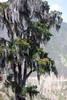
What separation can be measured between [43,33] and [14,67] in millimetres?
2999

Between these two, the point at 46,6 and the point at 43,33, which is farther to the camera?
the point at 46,6

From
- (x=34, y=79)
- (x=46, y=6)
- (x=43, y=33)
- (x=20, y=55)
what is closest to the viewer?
(x=20, y=55)

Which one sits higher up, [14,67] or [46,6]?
[46,6]

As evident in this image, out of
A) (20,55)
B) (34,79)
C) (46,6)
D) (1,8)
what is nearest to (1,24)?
(1,8)

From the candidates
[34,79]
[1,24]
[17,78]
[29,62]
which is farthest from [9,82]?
Answer: [34,79]

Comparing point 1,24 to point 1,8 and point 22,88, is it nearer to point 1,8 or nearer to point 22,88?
point 1,8

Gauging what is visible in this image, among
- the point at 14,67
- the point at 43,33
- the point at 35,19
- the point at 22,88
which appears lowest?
the point at 22,88

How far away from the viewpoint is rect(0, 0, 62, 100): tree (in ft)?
52.0

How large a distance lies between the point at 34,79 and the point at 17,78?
7035 inches

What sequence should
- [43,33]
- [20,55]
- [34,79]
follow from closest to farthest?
[20,55] → [43,33] → [34,79]

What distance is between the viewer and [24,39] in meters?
16.5

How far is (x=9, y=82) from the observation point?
1684 centimetres

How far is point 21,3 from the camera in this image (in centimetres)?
1688

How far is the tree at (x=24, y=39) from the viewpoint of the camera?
15.9m
